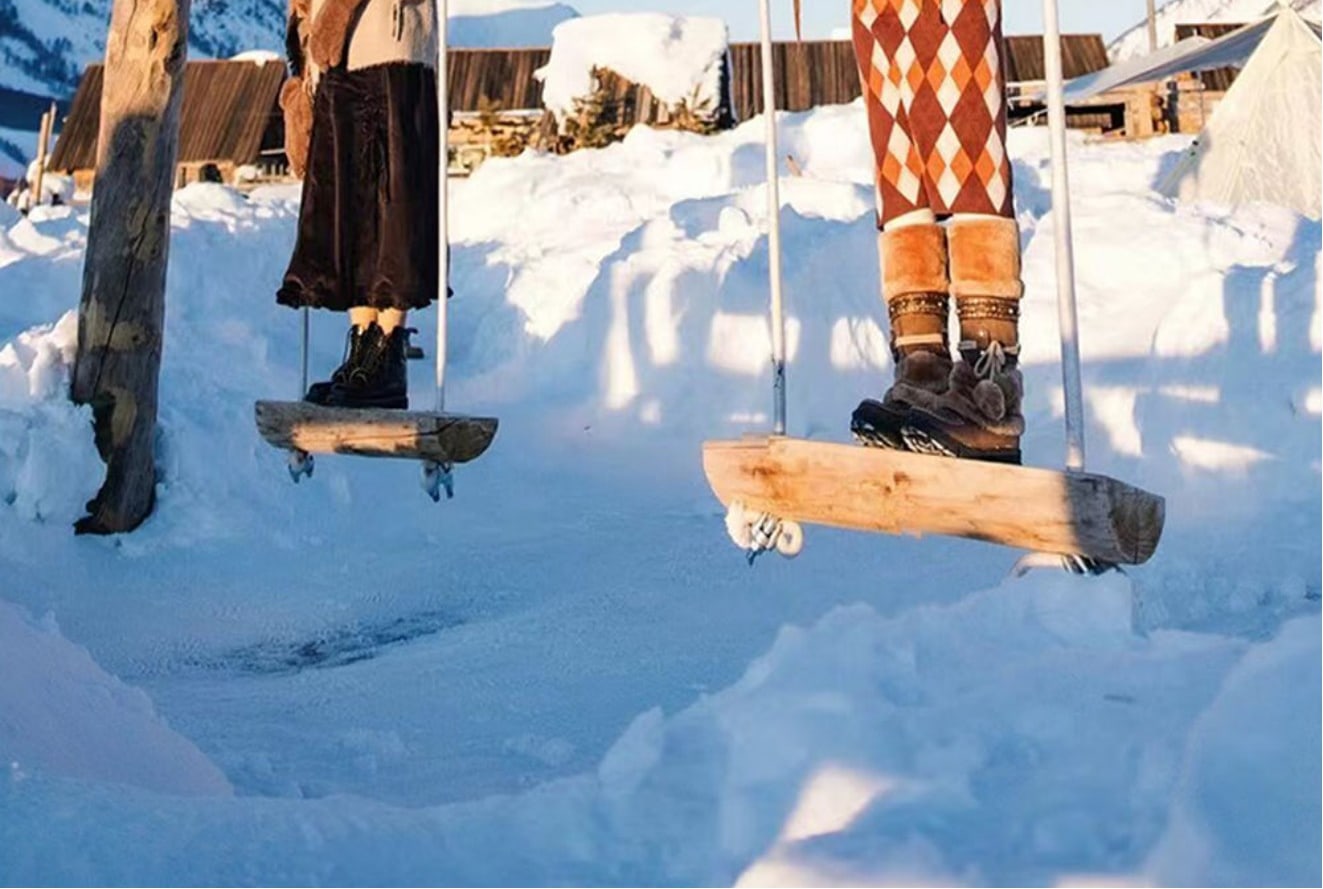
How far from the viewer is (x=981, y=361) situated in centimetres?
266

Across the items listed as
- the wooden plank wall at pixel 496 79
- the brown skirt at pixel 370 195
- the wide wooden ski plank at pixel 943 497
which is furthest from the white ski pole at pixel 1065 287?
the wooden plank wall at pixel 496 79

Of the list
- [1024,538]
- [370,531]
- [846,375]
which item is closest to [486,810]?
[1024,538]

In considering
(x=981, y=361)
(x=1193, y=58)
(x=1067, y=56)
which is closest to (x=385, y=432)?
(x=981, y=361)

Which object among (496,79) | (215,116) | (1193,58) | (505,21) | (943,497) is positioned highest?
(505,21)

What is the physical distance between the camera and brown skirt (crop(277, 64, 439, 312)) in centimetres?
431

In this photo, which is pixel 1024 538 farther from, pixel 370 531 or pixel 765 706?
pixel 370 531

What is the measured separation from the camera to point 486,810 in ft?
7.43

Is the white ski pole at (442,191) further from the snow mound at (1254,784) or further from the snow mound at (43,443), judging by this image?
the snow mound at (43,443)

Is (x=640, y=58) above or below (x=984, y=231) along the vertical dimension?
above

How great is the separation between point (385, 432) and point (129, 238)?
3520 millimetres

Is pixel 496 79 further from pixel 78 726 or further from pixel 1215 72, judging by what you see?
pixel 78 726

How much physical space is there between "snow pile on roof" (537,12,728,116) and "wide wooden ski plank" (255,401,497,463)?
1843cm

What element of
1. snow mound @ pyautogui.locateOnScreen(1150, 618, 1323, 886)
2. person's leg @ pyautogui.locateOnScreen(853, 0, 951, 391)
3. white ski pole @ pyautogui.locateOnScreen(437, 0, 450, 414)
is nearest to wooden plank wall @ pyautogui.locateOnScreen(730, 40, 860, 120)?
white ski pole @ pyautogui.locateOnScreen(437, 0, 450, 414)

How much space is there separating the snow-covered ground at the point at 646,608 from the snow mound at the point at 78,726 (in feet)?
0.05
